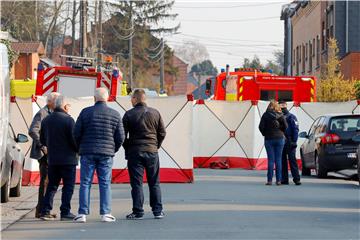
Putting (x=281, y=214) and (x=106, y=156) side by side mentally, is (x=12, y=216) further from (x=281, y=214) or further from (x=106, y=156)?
(x=281, y=214)

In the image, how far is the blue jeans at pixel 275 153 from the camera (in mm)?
21453

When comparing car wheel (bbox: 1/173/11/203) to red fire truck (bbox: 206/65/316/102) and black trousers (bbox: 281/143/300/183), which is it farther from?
red fire truck (bbox: 206/65/316/102)

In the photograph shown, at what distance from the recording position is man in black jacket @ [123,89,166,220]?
14430mm

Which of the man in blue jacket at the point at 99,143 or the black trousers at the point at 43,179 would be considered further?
the black trousers at the point at 43,179

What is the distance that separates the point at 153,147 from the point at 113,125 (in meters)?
0.81

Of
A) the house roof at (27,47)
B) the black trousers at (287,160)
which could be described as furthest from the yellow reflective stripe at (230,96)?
the house roof at (27,47)

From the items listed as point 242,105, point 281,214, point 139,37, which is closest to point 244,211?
point 281,214

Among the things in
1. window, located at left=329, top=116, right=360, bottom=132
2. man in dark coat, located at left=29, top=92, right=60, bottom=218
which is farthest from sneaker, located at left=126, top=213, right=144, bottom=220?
window, located at left=329, top=116, right=360, bottom=132

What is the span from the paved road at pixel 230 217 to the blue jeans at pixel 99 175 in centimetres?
28

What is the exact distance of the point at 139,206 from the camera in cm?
1434

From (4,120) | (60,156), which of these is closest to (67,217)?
(60,156)

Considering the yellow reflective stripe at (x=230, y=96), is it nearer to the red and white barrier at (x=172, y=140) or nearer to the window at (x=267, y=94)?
the window at (x=267, y=94)

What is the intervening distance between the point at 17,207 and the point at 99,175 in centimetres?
265

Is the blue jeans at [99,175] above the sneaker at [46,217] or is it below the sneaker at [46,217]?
above
